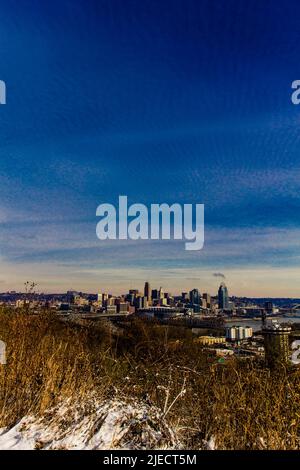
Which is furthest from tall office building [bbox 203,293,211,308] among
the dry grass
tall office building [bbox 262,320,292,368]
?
the dry grass

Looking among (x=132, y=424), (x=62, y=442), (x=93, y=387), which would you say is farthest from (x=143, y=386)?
(x=62, y=442)

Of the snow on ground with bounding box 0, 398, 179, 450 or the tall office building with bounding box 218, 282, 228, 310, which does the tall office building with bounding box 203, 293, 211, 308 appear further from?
the snow on ground with bounding box 0, 398, 179, 450

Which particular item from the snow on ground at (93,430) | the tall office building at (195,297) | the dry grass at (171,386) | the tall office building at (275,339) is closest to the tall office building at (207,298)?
the tall office building at (195,297)

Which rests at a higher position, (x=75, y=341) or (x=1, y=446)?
(x=75, y=341)

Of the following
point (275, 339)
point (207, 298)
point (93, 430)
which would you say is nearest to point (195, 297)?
point (207, 298)
